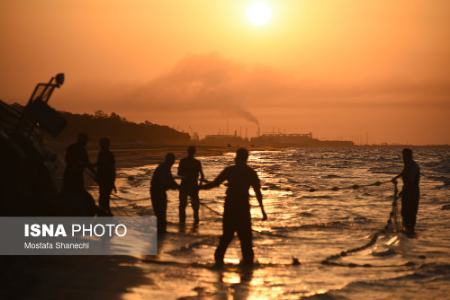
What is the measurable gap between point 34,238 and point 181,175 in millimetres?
5103

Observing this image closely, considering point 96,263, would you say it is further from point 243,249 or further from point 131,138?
point 131,138

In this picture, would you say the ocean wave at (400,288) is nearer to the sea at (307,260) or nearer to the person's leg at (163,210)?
the sea at (307,260)

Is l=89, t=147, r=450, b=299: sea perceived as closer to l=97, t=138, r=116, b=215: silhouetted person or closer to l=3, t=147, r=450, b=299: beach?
l=3, t=147, r=450, b=299: beach

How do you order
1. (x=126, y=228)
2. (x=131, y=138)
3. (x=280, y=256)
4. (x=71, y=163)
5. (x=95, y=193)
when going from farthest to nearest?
(x=131, y=138), (x=95, y=193), (x=126, y=228), (x=71, y=163), (x=280, y=256)

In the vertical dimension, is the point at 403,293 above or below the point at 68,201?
below

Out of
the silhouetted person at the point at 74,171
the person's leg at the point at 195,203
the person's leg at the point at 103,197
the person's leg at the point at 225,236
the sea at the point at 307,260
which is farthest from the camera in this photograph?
the person's leg at the point at 195,203

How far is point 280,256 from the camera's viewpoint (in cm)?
1267

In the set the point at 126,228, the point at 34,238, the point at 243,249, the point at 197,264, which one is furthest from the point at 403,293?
the point at 126,228

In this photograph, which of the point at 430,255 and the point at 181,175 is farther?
the point at 181,175

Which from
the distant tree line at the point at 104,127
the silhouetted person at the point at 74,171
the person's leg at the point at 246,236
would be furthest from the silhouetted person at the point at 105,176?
the distant tree line at the point at 104,127

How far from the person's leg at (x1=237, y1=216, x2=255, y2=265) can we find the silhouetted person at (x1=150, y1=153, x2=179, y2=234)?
11.8 ft

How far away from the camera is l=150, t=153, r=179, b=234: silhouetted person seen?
47.0 ft

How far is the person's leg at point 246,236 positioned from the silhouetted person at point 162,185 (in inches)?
141

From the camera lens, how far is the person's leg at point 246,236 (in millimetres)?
10812
